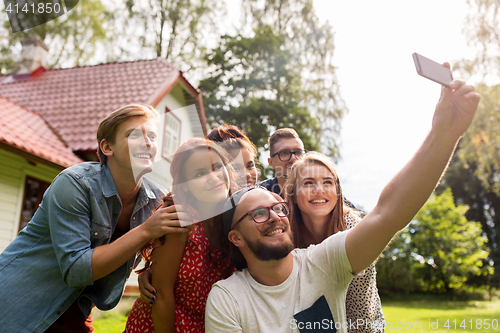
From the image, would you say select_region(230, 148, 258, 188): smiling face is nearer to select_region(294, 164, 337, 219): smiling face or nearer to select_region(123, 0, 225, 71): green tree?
select_region(294, 164, 337, 219): smiling face

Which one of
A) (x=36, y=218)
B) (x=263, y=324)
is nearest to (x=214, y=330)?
(x=263, y=324)

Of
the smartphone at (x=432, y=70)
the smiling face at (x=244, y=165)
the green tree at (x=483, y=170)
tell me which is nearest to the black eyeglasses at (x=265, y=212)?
the smiling face at (x=244, y=165)

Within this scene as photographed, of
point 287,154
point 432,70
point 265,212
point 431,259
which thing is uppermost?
point 432,70

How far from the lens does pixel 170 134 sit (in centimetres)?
1140

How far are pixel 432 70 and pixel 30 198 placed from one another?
871 centimetres

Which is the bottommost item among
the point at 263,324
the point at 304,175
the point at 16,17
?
the point at 263,324

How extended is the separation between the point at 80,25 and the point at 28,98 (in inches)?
292

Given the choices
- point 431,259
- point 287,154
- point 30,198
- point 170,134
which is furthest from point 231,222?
point 431,259

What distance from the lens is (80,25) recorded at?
17.6 metres

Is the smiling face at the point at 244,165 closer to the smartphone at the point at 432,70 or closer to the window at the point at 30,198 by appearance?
the smartphone at the point at 432,70

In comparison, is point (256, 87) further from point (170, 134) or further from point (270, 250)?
point (270, 250)

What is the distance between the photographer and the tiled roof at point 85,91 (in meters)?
9.91

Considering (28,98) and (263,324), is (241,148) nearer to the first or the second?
(263,324)

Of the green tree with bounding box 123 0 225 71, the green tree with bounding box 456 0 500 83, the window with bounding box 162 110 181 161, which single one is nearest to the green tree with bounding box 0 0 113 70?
the green tree with bounding box 123 0 225 71
